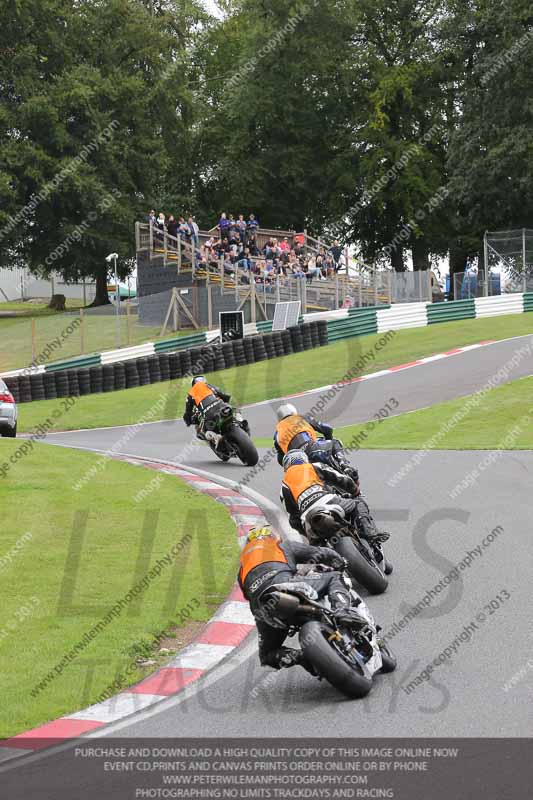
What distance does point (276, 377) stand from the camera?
27.0 meters

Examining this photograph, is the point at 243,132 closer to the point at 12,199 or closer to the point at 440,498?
the point at 12,199

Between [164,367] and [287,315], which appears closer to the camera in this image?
[164,367]

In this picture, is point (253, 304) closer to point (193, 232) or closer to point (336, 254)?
point (336, 254)

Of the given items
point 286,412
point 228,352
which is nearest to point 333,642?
point 286,412

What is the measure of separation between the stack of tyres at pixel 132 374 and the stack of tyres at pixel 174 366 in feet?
2.79

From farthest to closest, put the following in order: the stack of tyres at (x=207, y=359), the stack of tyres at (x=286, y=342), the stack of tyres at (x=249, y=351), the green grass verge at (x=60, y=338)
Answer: the stack of tyres at (x=286, y=342), the green grass verge at (x=60, y=338), the stack of tyres at (x=249, y=351), the stack of tyres at (x=207, y=359)

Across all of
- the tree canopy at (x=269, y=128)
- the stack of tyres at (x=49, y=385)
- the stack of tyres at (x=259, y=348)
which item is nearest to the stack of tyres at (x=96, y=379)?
the stack of tyres at (x=49, y=385)

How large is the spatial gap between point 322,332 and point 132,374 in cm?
593

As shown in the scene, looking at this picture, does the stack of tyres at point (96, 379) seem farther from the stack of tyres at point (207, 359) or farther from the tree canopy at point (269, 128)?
the tree canopy at point (269, 128)

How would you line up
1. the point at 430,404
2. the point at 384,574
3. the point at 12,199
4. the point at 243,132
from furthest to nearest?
the point at 243,132, the point at 12,199, the point at 430,404, the point at 384,574

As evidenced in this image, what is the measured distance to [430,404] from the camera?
21797 millimetres

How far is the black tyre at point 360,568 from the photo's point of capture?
8188mm
